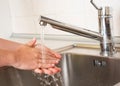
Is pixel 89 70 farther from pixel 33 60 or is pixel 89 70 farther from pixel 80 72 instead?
pixel 33 60

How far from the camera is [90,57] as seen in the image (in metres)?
0.87

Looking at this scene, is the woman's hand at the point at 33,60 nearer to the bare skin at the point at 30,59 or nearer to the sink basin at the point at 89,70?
the bare skin at the point at 30,59

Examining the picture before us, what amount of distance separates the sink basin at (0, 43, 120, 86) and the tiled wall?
16cm

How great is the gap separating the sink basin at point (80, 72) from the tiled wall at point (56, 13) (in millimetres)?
164

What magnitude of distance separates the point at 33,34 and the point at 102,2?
46cm

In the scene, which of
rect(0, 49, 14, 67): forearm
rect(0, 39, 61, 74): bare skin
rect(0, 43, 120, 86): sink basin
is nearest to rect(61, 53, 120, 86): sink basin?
rect(0, 43, 120, 86): sink basin

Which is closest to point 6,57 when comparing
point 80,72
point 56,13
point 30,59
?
point 30,59

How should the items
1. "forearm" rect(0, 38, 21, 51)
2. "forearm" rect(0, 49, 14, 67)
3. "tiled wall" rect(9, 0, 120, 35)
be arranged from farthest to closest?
"tiled wall" rect(9, 0, 120, 35) → "forearm" rect(0, 38, 21, 51) → "forearm" rect(0, 49, 14, 67)

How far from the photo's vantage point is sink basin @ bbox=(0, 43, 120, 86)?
815mm

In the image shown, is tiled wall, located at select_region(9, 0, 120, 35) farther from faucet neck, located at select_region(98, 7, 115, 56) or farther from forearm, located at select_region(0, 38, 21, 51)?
forearm, located at select_region(0, 38, 21, 51)

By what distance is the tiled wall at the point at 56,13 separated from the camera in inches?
40.4

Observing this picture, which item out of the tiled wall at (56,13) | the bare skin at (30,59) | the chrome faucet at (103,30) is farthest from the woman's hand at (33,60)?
the tiled wall at (56,13)

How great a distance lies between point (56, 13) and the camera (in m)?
1.18

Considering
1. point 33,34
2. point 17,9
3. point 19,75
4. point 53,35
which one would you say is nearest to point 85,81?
point 19,75
